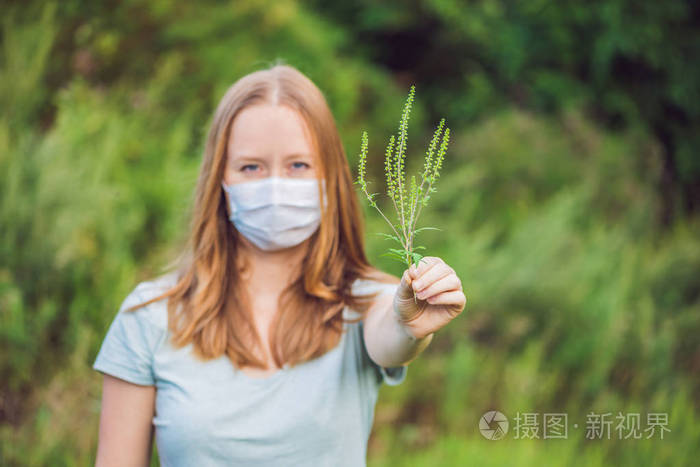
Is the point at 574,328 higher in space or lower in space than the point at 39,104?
lower

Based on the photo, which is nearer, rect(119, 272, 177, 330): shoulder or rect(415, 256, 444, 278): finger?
rect(415, 256, 444, 278): finger

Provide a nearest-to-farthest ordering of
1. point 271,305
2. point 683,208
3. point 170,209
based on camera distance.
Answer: point 271,305, point 170,209, point 683,208

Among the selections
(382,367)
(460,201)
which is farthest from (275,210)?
(460,201)

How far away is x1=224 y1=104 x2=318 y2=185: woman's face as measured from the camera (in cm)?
179

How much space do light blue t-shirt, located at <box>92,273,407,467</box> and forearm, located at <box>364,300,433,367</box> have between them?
12cm

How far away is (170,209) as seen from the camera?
4.28m

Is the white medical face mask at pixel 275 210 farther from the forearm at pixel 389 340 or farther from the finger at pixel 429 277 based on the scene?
the finger at pixel 429 277

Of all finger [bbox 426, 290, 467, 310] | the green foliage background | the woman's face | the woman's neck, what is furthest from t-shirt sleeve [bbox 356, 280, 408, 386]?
the green foliage background

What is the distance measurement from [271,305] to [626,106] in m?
4.80

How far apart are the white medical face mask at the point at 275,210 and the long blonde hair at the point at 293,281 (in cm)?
6

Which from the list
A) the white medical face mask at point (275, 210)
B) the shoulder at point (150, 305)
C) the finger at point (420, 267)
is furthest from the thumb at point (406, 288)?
the shoulder at point (150, 305)

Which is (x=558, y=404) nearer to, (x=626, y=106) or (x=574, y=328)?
(x=574, y=328)

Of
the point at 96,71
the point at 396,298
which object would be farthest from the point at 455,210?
the point at 396,298

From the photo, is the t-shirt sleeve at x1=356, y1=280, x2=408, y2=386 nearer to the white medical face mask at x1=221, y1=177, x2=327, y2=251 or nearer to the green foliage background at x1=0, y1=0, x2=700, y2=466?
the white medical face mask at x1=221, y1=177, x2=327, y2=251
